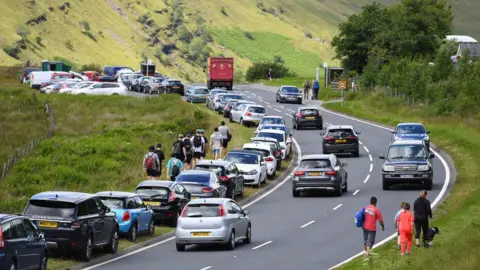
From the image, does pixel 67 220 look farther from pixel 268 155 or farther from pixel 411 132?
pixel 411 132

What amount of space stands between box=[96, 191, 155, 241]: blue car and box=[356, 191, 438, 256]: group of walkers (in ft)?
25.9

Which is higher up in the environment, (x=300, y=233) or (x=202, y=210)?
(x=202, y=210)

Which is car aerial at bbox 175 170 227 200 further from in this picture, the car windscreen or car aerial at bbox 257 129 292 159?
car aerial at bbox 257 129 292 159

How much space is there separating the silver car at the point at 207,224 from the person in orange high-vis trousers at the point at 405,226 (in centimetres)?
574

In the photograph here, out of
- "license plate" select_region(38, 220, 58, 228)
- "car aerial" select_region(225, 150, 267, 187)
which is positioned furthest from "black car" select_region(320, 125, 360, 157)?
"license plate" select_region(38, 220, 58, 228)

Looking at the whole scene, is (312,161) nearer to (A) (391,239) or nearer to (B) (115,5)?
(A) (391,239)

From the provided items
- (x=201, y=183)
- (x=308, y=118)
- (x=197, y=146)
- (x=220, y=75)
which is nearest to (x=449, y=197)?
(x=201, y=183)

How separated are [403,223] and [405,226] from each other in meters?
0.09

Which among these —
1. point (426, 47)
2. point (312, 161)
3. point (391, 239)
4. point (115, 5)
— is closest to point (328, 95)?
point (426, 47)

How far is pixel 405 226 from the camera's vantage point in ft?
85.4

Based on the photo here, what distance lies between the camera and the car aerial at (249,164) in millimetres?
45562

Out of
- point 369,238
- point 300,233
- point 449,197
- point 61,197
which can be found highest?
point 61,197

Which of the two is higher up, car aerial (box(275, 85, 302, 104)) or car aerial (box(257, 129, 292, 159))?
car aerial (box(275, 85, 302, 104))

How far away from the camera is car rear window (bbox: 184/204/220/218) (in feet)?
98.5
